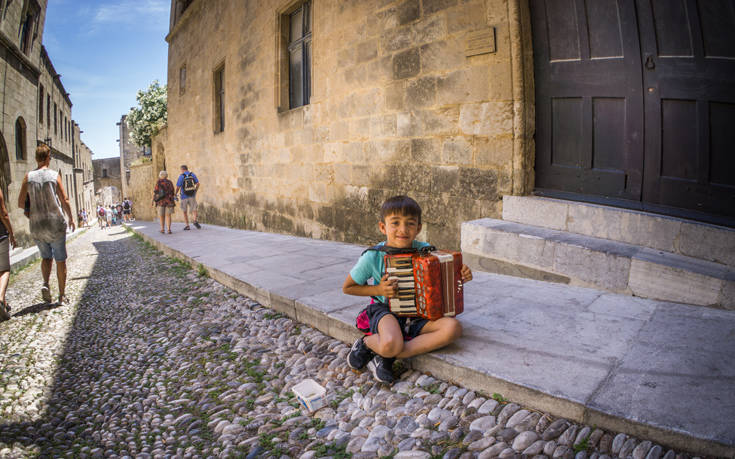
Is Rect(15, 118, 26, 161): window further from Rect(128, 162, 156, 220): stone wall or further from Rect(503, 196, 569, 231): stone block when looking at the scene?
Rect(503, 196, 569, 231): stone block

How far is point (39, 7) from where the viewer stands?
14.3 meters

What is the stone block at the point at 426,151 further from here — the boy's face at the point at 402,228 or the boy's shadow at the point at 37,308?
the boy's shadow at the point at 37,308

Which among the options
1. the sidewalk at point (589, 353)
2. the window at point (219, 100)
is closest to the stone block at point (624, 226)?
the sidewalk at point (589, 353)

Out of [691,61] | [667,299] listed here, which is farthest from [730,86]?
[667,299]

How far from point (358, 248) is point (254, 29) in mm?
5879

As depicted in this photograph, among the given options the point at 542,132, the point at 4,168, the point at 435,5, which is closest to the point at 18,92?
the point at 4,168

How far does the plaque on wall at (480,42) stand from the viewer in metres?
4.06

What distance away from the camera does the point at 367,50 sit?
18.3ft

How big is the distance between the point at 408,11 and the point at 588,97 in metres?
2.33

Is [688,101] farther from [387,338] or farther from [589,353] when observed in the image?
[387,338]

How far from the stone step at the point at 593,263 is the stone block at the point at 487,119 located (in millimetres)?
902

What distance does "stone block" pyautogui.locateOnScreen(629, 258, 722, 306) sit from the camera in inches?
104

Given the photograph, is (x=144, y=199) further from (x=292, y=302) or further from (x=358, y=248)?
(x=292, y=302)

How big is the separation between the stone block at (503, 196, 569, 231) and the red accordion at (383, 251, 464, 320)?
1984 mm
